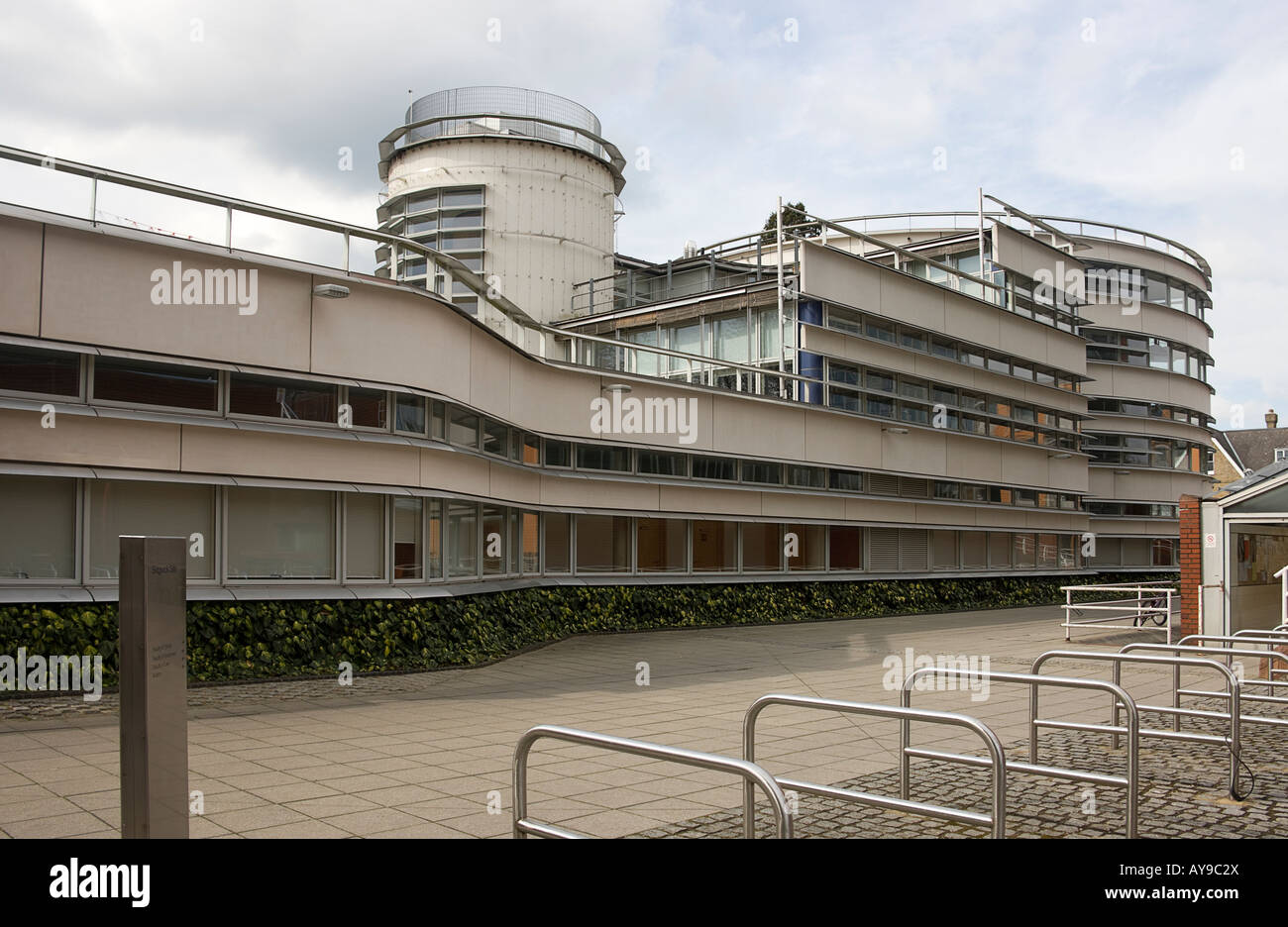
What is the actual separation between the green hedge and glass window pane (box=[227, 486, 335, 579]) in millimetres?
502

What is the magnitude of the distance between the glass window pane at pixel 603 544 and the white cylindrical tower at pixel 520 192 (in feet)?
53.1

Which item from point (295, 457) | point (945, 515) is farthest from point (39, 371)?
point (945, 515)

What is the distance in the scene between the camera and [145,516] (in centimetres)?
1279

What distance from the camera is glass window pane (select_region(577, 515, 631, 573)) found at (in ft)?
71.1

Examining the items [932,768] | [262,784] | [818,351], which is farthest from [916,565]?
[262,784]

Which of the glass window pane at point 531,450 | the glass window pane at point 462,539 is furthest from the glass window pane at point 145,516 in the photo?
the glass window pane at point 531,450

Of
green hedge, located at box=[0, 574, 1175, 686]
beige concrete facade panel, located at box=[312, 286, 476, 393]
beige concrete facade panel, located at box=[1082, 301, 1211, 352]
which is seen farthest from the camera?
beige concrete facade panel, located at box=[1082, 301, 1211, 352]

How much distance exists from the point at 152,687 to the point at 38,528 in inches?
356

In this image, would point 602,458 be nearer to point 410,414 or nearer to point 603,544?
point 603,544

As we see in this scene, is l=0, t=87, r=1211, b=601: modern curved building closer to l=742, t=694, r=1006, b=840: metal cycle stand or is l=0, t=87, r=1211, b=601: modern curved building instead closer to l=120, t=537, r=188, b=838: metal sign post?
l=120, t=537, r=188, b=838: metal sign post

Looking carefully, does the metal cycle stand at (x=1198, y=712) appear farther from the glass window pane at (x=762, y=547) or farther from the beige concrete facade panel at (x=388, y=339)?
the glass window pane at (x=762, y=547)

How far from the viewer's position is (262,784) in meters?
Answer: 7.86

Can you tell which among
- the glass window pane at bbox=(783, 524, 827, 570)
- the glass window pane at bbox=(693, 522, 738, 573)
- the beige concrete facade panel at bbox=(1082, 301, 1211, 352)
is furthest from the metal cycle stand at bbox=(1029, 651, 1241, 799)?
the beige concrete facade panel at bbox=(1082, 301, 1211, 352)

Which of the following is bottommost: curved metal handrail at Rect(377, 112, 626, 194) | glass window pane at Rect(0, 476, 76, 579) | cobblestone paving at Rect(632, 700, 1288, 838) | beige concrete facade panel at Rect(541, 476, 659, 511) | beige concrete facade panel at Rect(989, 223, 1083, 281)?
cobblestone paving at Rect(632, 700, 1288, 838)
